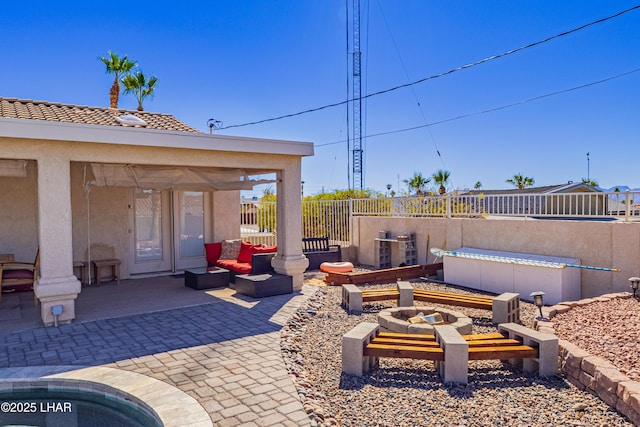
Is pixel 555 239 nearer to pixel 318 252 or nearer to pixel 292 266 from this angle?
pixel 292 266

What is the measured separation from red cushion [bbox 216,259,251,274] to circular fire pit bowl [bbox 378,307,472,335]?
14.3ft

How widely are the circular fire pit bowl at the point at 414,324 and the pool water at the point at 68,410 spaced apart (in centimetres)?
383

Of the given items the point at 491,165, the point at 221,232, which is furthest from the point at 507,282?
the point at 491,165

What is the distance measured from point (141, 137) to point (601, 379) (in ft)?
25.0

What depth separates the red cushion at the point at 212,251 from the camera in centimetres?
1198

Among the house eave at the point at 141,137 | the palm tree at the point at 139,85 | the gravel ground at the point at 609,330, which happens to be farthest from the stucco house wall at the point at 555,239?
the palm tree at the point at 139,85

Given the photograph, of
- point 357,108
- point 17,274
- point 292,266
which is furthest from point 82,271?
point 357,108

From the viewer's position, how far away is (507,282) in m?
9.38

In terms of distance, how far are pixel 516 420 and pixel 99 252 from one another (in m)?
10.4

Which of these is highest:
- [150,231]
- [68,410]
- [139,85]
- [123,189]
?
[139,85]

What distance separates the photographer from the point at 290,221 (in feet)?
31.7

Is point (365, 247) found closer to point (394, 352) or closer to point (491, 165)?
point (394, 352)

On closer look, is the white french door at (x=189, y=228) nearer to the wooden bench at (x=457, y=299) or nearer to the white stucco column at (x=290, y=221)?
the white stucco column at (x=290, y=221)

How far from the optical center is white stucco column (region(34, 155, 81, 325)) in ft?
22.4
